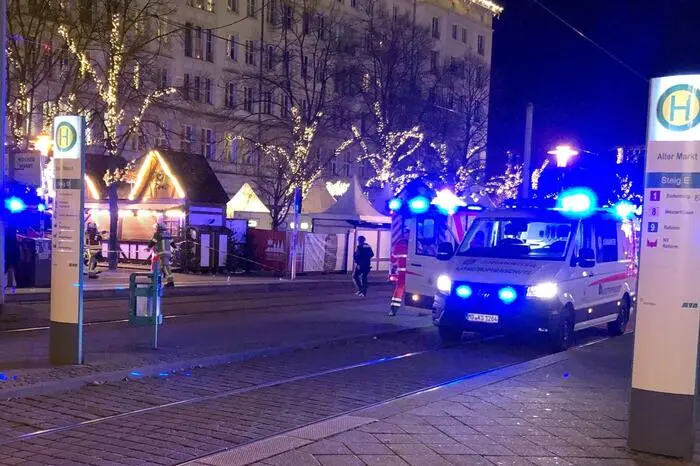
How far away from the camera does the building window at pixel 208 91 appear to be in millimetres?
44875

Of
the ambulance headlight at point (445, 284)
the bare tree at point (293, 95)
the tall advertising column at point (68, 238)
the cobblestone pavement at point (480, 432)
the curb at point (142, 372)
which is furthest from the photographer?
the bare tree at point (293, 95)

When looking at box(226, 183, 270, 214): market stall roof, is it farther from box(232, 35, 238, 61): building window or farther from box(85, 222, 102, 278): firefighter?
box(232, 35, 238, 61): building window

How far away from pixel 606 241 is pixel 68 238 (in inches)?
363

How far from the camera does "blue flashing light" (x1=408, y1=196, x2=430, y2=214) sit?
14.9 m

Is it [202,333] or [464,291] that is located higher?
[464,291]

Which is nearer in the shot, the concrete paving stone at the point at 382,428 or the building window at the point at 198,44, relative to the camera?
the concrete paving stone at the point at 382,428

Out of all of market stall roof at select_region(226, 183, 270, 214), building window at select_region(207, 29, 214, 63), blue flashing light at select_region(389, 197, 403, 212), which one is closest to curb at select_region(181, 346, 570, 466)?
blue flashing light at select_region(389, 197, 403, 212)

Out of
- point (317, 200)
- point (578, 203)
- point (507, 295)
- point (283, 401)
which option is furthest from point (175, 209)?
point (283, 401)

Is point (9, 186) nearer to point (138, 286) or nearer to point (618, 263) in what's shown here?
point (138, 286)

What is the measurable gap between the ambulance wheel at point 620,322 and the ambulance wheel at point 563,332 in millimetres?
2697

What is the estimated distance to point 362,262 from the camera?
67.5ft

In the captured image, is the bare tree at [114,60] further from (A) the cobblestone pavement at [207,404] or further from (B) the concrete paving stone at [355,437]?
(B) the concrete paving stone at [355,437]

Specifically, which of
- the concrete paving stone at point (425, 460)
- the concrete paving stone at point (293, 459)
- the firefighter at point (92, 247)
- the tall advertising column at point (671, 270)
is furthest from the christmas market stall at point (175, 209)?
the tall advertising column at point (671, 270)

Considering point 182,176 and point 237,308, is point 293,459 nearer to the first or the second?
point 237,308
